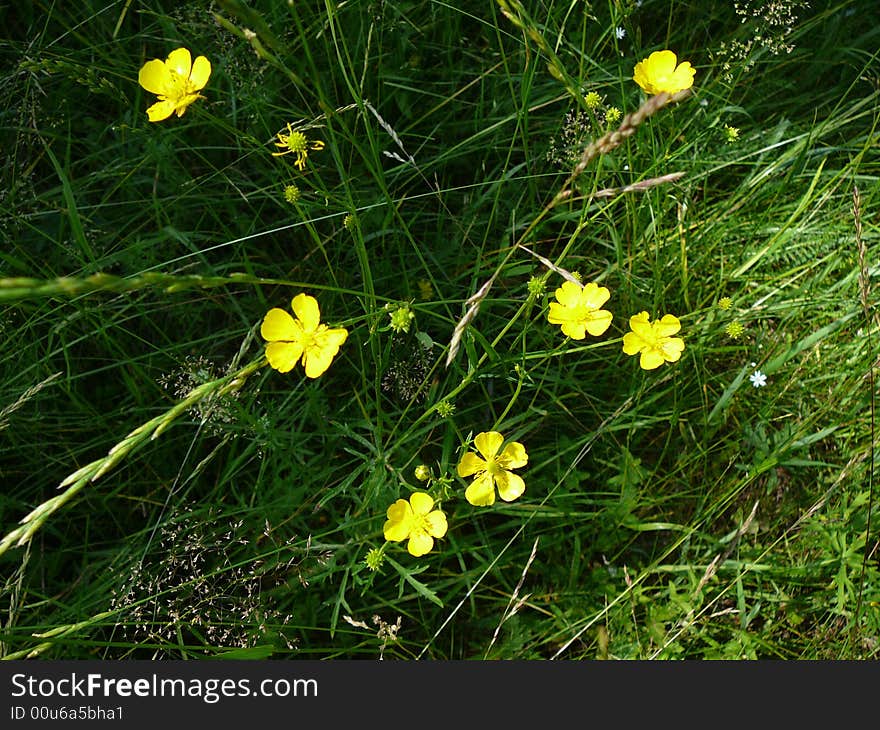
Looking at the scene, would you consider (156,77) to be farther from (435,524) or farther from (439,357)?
(435,524)

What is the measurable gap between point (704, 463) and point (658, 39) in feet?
5.03

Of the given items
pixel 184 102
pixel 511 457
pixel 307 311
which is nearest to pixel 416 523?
pixel 511 457

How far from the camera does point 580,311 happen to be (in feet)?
6.37

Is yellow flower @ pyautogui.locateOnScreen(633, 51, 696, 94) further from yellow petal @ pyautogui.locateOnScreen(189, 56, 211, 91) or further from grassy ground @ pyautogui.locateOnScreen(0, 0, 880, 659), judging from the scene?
yellow petal @ pyautogui.locateOnScreen(189, 56, 211, 91)

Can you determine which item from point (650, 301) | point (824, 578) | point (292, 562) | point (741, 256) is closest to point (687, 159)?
point (741, 256)

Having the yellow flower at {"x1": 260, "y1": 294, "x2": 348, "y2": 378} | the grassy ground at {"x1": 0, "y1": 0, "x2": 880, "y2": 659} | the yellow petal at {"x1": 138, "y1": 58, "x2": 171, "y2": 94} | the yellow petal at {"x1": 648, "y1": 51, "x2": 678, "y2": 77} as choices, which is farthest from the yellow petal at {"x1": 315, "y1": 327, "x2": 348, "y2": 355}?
the yellow petal at {"x1": 648, "y1": 51, "x2": 678, "y2": 77}

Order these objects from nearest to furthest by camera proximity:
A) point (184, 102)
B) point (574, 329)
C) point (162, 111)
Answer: point (184, 102) → point (162, 111) → point (574, 329)

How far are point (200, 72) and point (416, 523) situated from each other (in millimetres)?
1213

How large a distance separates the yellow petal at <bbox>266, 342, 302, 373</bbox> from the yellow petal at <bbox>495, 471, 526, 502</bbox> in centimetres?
62

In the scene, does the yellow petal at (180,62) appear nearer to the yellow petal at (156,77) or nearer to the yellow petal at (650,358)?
the yellow petal at (156,77)

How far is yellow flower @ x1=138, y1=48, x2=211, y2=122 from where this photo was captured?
1780mm

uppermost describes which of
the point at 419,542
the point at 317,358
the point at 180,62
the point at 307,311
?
the point at 180,62

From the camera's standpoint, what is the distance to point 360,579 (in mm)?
2014

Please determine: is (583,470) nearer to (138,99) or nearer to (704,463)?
(704,463)
